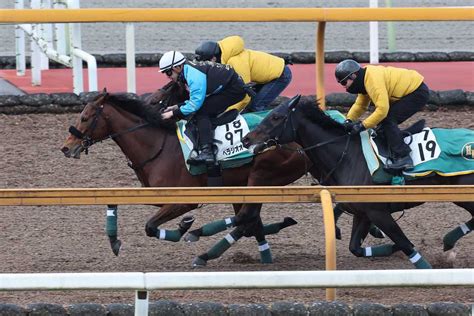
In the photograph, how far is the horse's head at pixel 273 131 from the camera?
936 centimetres

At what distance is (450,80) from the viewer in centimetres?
1576

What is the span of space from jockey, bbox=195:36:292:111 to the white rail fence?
13.5 feet

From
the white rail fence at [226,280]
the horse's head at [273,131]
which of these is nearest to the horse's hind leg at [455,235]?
the horse's head at [273,131]

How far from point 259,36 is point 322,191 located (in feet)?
43.5

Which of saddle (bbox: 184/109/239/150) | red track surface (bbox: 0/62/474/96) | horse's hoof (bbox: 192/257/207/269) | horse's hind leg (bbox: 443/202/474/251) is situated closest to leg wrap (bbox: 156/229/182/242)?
horse's hoof (bbox: 192/257/207/269)

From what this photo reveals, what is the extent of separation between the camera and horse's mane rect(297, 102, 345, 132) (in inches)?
374

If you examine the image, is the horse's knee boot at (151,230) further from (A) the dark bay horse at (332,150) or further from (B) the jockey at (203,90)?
(A) the dark bay horse at (332,150)

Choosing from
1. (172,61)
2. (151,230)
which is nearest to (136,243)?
(151,230)

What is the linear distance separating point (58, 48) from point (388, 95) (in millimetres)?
7044

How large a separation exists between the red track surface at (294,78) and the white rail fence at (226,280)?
8289mm

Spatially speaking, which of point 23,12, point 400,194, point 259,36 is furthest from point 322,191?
point 259,36

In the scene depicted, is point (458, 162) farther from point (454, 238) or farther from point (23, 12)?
point (23, 12)

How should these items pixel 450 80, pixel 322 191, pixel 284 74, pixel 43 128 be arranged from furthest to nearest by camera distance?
pixel 450 80
pixel 43 128
pixel 284 74
pixel 322 191

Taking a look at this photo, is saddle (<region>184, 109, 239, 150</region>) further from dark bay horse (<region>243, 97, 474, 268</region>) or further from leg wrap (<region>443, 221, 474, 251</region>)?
leg wrap (<region>443, 221, 474, 251</region>)
